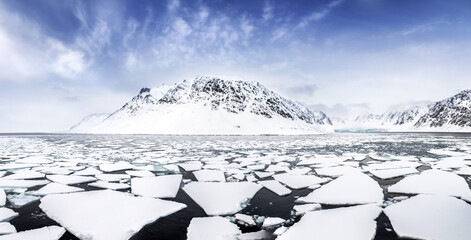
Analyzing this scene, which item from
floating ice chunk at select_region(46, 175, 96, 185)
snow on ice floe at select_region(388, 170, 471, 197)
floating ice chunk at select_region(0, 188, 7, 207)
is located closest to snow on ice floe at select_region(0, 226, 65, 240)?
floating ice chunk at select_region(0, 188, 7, 207)

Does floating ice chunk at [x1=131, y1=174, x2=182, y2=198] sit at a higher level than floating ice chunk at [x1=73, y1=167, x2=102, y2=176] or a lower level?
lower

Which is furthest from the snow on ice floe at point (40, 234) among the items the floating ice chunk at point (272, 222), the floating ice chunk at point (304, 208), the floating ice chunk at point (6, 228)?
the floating ice chunk at point (304, 208)

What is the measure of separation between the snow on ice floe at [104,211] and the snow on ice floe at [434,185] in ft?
12.0

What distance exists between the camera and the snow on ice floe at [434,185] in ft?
13.7

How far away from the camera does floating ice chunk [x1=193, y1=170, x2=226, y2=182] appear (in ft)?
17.3

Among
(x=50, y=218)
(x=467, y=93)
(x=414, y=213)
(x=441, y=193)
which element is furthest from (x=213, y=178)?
(x=467, y=93)

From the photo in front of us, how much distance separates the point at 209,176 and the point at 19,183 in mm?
3579

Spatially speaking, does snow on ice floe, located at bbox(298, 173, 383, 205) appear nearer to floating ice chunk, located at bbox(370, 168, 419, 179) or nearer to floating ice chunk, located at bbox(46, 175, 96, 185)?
floating ice chunk, located at bbox(370, 168, 419, 179)

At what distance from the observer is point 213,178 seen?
213 inches

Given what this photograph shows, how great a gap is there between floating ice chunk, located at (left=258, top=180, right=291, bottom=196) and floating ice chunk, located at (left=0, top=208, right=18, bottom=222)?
11.6ft

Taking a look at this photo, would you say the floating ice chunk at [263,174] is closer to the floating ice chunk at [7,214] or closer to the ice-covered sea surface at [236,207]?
the ice-covered sea surface at [236,207]

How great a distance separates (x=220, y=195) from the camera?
409 centimetres

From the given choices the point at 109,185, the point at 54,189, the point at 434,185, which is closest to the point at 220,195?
the point at 109,185

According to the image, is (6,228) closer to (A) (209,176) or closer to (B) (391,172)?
(A) (209,176)
